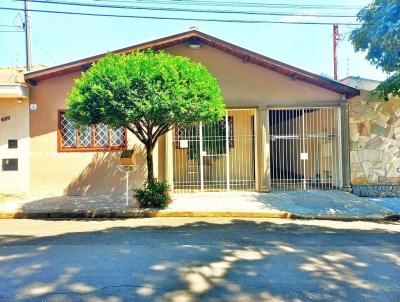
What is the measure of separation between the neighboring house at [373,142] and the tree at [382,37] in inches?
85.8

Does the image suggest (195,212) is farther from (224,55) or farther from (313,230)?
(224,55)

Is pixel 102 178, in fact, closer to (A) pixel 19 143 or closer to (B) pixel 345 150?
(A) pixel 19 143

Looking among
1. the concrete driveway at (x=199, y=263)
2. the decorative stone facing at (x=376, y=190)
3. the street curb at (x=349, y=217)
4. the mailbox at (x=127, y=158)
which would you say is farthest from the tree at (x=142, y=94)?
the decorative stone facing at (x=376, y=190)

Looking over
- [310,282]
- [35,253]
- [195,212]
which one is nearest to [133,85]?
[195,212]

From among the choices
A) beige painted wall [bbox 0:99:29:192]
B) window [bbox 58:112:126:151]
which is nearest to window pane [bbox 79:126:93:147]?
window [bbox 58:112:126:151]

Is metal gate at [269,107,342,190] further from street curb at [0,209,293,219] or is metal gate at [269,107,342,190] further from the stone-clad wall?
street curb at [0,209,293,219]

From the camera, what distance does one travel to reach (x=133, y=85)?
26.5 ft

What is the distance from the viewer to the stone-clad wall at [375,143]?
37.9ft

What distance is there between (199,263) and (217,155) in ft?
23.1

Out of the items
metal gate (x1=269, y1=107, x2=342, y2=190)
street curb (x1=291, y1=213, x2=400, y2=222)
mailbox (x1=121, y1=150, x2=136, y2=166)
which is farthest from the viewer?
metal gate (x1=269, y1=107, x2=342, y2=190)

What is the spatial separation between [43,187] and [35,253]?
6.64 meters

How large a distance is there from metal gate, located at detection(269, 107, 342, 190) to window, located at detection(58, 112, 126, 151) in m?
5.06

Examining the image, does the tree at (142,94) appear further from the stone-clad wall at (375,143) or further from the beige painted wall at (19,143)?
the stone-clad wall at (375,143)

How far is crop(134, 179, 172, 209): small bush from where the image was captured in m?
9.08
